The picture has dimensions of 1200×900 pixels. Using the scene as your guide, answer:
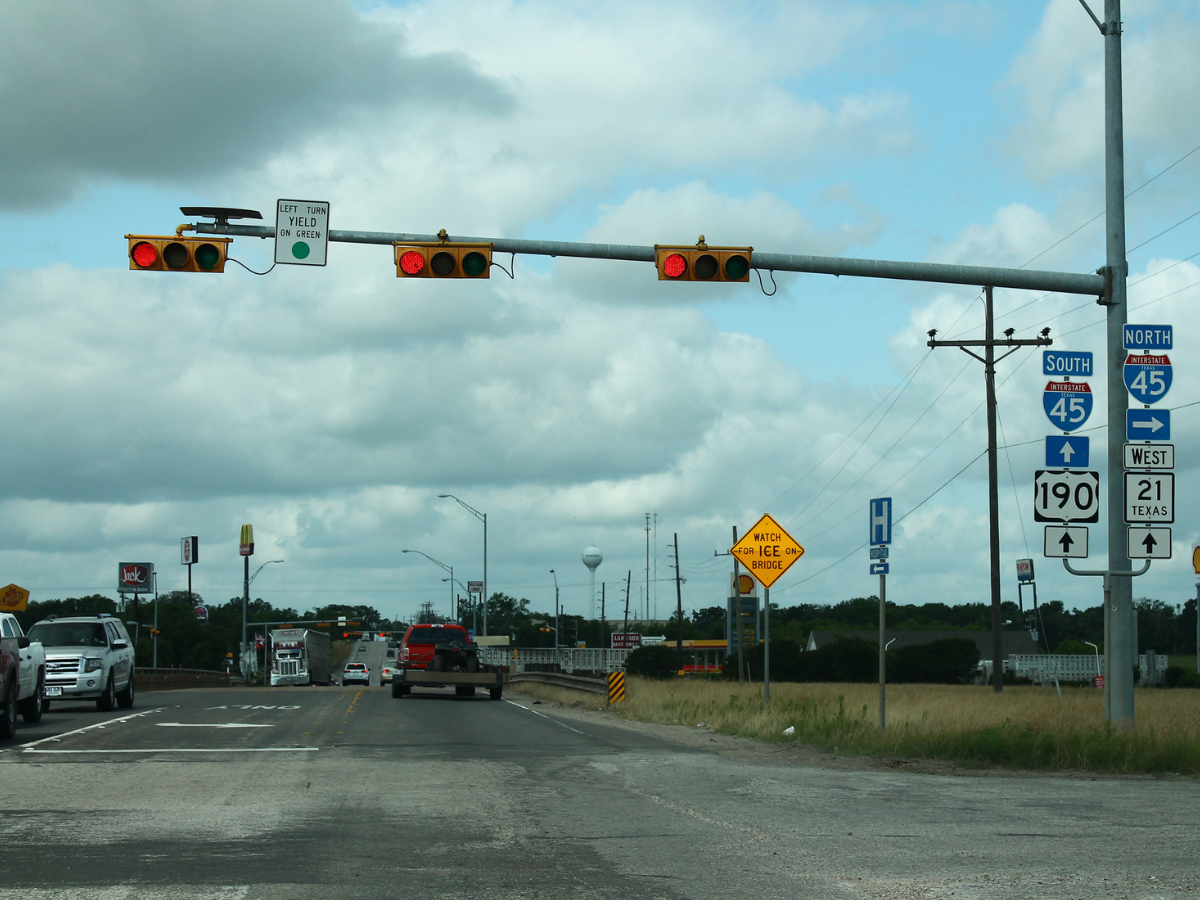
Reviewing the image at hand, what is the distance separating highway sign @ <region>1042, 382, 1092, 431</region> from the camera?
52.2 feet

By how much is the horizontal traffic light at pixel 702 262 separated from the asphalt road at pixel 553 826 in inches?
240

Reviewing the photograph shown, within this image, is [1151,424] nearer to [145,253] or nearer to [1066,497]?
[1066,497]

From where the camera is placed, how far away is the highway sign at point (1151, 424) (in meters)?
15.8

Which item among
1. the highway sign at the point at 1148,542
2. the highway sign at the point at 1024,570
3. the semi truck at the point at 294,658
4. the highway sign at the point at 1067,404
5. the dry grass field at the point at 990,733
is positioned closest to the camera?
the dry grass field at the point at 990,733

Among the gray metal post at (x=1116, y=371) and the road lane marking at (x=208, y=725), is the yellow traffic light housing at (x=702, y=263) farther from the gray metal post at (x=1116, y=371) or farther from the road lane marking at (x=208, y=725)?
the road lane marking at (x=208, y=725)

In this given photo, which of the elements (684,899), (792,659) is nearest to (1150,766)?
(684,899)

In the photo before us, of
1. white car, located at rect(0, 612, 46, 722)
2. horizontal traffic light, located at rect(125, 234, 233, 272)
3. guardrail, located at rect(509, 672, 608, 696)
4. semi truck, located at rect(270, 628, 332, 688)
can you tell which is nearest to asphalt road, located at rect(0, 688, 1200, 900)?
white car, located at rect(0, 612, 46, 722)

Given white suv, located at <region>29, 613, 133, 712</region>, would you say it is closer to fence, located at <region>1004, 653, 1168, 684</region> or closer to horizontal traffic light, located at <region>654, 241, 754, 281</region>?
horizontal traffic light, located at <region>654, 241, 754, 281</region>

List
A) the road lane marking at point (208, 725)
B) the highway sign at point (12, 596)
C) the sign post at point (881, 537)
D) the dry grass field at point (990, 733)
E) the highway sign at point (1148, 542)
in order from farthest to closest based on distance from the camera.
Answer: the highway sign at point (12, 596)
the road lane marking at point (208, 725)
the sign post at point (881, 537)
the highway sign at point (1148, 542)
the dry grass field at point (990, 733)

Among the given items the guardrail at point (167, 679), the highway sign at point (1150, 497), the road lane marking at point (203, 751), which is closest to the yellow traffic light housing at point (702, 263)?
the highway sign at point (1150, 497)

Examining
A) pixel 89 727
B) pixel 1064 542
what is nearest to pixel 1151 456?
pixel 1064 542

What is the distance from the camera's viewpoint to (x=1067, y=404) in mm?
15930

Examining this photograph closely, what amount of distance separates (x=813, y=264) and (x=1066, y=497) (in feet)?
14.1

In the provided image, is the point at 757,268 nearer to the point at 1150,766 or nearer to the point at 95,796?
the point at 1150,766
